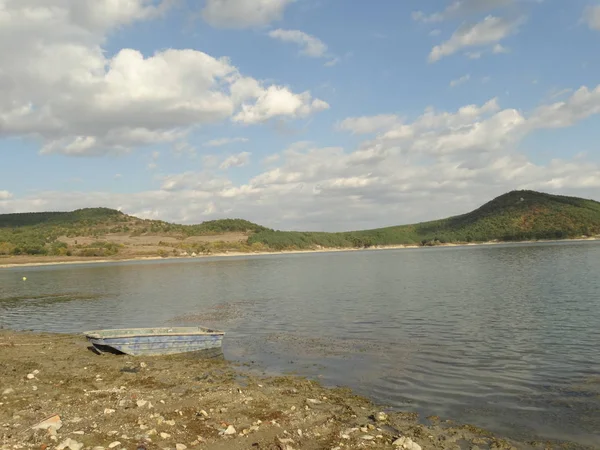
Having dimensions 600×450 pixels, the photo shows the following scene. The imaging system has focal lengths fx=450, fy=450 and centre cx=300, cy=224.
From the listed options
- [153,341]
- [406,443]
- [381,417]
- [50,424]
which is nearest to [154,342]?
[153,341]

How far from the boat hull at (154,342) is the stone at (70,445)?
1295cm

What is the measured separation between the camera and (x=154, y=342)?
2422 centimetres

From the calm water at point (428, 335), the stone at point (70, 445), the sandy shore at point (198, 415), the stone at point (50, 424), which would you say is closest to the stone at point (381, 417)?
the sandy shore at point (198, 415)

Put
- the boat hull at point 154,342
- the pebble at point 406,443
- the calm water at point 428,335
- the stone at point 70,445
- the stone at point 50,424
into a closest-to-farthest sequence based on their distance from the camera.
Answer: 1. the stone at point 70,445
2. the pebble at point 406,443
3. the stone at point 50,424
4. the calm water at point 428,335
5. the boat hull at point 154,342

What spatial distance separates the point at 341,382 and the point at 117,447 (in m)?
9.95

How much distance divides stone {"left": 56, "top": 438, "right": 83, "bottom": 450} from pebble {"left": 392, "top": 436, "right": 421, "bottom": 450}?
7767 millimetres

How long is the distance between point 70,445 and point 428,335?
2094 cm

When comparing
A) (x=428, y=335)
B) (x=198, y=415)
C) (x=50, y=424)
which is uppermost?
(x=50, y=424)

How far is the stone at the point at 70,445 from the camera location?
1070cm

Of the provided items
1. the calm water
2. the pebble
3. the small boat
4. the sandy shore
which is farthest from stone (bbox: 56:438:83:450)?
the small boat

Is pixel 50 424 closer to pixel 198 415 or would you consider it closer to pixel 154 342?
pixel 198 415

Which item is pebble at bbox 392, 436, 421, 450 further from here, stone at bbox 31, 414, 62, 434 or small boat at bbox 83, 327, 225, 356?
small boat at bbox 83, 327, 225, 356

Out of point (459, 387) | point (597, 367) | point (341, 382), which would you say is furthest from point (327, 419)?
point (597, 367)

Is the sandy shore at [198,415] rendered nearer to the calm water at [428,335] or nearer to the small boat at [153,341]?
the calm water at [428,335]
